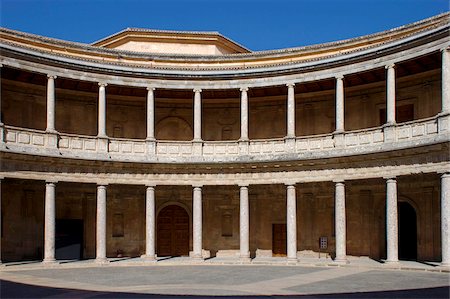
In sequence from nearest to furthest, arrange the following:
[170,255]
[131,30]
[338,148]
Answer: [338,148]
[170,255]
[131,30]

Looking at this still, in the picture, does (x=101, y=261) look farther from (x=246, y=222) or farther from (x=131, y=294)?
(x=131, y=294)

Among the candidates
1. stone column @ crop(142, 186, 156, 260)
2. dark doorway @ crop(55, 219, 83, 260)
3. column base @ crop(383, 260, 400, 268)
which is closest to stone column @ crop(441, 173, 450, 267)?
column base @ crop(383, 260, 400, 268)

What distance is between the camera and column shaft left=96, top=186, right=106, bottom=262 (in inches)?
1229

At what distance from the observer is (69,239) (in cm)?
3409

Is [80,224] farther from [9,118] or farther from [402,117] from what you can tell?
[402,117]

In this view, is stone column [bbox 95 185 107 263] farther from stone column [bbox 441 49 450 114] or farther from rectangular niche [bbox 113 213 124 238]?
stone column [bbox 441 49 450 114]

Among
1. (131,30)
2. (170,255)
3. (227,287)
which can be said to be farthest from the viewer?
(131,30)

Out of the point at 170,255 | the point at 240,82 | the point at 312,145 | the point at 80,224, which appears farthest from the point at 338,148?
the point at 80,224

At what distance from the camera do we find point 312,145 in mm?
32156

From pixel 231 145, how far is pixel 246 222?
4.48 metres

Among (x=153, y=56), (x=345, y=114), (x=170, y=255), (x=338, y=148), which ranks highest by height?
(x=153, y=56)

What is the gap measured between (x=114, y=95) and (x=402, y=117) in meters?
17.0

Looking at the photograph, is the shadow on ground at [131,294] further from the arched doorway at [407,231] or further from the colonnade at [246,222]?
the arched doorway at [407,231]

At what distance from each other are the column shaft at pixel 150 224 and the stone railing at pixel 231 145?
1958 mm
